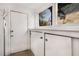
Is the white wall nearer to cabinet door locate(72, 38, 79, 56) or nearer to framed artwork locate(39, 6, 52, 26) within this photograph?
framed artwork locate(39, 6, 52, 26)

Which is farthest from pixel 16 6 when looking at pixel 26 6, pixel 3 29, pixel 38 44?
pixel 38 44

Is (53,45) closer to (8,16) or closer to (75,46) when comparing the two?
(75,46)

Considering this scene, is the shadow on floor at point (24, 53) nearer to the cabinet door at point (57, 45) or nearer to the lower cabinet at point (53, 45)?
the lower cabinet at point (53, 45)

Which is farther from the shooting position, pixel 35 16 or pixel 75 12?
pixel 35 16

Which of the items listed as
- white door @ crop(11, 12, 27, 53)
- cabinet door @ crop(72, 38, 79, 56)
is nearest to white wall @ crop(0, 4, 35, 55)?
white door @ crop(11, 12, 27, 53)

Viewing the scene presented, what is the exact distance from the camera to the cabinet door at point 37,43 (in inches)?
32.8

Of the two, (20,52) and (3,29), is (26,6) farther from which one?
(20,52)

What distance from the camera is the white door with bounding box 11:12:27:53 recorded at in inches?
32.0

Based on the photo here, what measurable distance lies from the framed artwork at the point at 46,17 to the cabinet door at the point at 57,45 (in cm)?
11

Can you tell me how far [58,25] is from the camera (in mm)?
808

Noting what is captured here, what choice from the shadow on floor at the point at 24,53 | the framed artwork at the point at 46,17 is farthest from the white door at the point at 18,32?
the framed artwork at the point at 46,17

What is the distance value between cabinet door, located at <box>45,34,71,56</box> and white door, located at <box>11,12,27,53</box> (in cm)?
19

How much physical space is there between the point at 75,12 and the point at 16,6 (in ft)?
1.52

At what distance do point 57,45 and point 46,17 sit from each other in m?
0.25
